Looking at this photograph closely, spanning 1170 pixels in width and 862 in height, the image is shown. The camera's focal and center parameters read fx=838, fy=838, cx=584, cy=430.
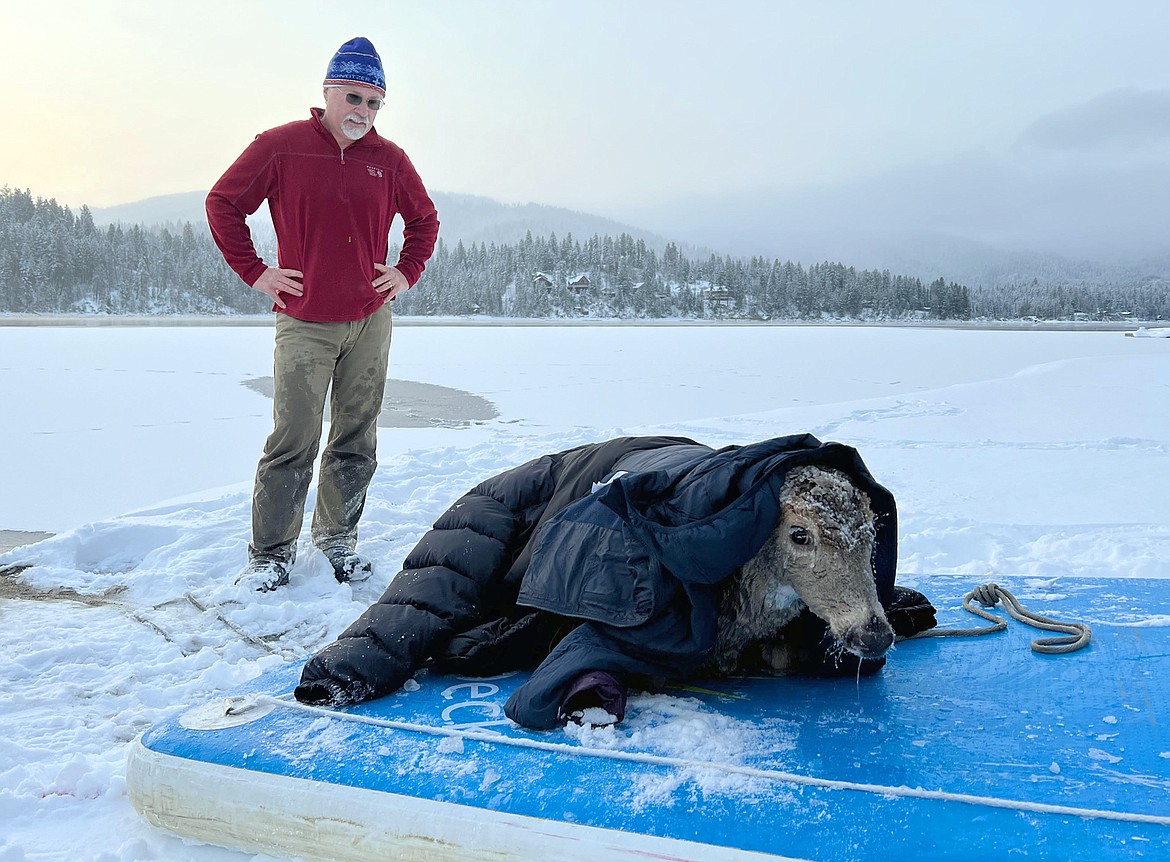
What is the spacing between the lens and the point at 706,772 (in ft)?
5.97

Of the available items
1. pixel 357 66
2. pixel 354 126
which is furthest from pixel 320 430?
pixel 357 66

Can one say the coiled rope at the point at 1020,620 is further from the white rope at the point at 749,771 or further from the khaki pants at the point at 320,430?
the khaki pants at the point at 320,430

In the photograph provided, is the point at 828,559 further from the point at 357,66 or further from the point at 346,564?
the point at 357,66

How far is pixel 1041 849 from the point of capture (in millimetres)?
1562

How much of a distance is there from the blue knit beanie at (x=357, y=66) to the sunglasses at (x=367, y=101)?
0.05 m

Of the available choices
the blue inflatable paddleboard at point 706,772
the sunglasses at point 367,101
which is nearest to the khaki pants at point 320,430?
the sunglasses at point 367,101

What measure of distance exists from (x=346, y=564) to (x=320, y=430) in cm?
65

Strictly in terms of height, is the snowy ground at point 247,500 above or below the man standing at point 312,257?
below

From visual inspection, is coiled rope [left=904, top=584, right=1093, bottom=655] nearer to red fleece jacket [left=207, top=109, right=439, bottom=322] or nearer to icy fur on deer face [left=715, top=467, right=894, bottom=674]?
icy fur on deer face [left=715, top=467, right=894, bottom=674]

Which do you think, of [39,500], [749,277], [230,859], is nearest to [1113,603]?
[230,859]

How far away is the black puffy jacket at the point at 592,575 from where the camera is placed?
1.97m

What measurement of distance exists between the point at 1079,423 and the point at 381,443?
7464 mm

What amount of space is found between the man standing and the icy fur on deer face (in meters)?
2.40

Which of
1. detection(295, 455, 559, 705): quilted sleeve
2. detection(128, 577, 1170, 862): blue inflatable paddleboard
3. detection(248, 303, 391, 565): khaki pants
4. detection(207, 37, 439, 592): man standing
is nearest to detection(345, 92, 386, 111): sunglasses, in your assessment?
detection(207, 37, 439, 592): man standing
